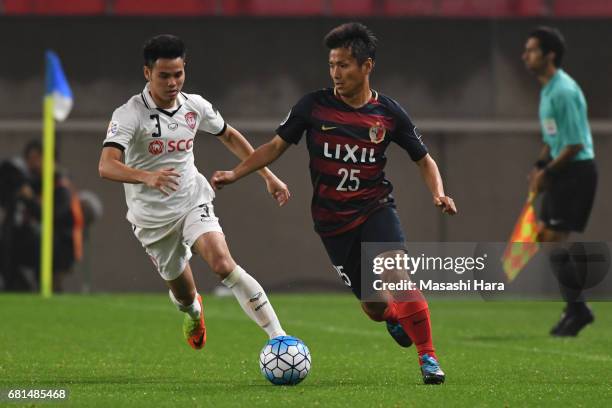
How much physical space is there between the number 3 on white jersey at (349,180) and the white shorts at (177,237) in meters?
0.87

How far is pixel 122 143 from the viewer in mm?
7738

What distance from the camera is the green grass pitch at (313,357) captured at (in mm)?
6609

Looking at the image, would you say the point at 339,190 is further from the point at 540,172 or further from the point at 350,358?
the point at 540,172

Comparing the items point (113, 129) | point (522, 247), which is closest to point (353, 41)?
point (113, 129)

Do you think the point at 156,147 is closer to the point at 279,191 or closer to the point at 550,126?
the point at 279,191

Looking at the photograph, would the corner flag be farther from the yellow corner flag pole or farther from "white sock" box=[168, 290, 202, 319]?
"white sock" box=[168, 290, 202, 319]

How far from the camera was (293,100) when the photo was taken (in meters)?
19.7

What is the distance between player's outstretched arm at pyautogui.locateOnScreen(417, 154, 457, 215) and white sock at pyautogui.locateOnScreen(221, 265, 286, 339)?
3.60ft

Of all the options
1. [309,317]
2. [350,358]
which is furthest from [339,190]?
[309,317]

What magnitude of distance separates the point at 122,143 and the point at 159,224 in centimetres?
70

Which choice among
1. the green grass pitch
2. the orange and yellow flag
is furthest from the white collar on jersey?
the orange and yellow flag

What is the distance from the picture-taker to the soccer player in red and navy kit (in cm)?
739

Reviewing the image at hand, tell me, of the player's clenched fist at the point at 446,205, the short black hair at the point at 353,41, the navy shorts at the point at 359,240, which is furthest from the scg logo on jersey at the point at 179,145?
the player's clenched fist at the point at 446,205

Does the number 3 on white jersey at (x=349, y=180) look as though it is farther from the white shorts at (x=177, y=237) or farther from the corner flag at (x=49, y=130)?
the corner flag at (x=49, y=130)
